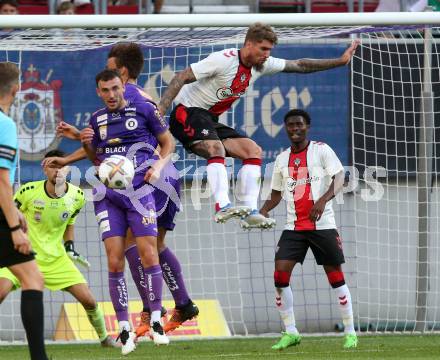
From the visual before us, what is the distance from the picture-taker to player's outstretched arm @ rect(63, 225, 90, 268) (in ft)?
38.8

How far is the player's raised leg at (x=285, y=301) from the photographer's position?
11.3m

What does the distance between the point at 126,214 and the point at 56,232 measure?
1811 millimetres

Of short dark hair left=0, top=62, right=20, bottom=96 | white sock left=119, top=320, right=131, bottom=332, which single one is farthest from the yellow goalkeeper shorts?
short dark hair left=0, top=62, right=20, bottom=96

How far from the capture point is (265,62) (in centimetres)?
1077

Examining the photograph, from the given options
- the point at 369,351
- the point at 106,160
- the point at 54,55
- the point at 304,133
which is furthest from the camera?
the point at 54,55

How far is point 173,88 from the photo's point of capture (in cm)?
1023

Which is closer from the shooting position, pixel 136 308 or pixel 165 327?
pixel 165 327

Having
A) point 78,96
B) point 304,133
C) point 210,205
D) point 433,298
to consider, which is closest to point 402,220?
point 433,298

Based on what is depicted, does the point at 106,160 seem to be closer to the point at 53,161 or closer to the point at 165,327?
the point at 53,161

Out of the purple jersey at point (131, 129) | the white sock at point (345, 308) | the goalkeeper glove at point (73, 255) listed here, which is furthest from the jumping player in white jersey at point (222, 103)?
the goalkeeper glove at point (73, 255)

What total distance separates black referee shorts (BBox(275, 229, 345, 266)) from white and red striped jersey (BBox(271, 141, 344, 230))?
0.06 m

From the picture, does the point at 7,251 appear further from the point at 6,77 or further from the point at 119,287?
the point at 119,287

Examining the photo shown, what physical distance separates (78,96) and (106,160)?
3691 millimetres

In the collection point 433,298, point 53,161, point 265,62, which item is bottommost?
point 433,298
